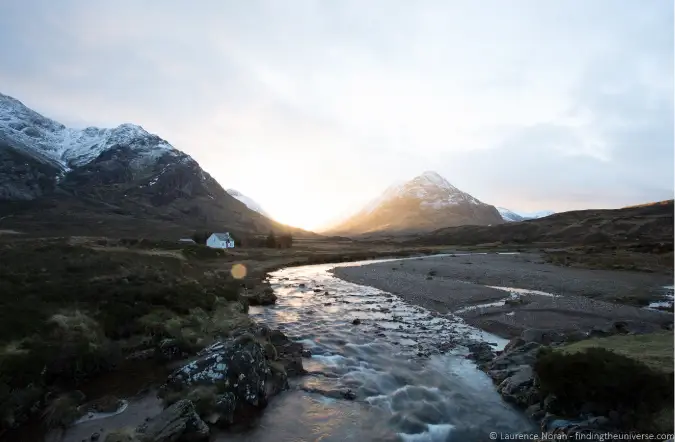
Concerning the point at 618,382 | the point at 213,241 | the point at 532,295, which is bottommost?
the point at 532,295

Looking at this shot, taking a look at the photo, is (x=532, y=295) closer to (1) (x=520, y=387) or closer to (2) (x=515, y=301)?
(2) (x=515, y=301)

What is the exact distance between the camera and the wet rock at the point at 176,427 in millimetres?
11164

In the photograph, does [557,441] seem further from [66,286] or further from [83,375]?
[66,286]

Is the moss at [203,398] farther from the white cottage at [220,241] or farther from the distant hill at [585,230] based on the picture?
the distant hill at [585,230]

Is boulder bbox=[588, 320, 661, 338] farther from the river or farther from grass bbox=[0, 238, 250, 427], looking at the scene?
grass bbox=[0, 238, 250, 427]

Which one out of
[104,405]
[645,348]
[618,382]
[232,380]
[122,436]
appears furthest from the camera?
[645,348]

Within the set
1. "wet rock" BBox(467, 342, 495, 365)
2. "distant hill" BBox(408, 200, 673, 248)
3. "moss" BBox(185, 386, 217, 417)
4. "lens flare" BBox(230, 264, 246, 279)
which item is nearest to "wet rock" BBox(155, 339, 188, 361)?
"moss" BBox(185, 386, 217, 417)

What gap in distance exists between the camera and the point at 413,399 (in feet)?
51.6

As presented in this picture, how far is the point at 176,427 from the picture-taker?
37.8ft

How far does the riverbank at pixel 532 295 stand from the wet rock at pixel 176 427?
20050mm

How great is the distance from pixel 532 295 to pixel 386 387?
26443mm

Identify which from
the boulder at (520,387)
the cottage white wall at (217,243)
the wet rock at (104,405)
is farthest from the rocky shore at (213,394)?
the cottage white wall at (217,243)

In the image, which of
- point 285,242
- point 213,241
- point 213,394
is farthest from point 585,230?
point 213,394

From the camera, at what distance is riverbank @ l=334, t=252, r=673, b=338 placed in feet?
87.0
